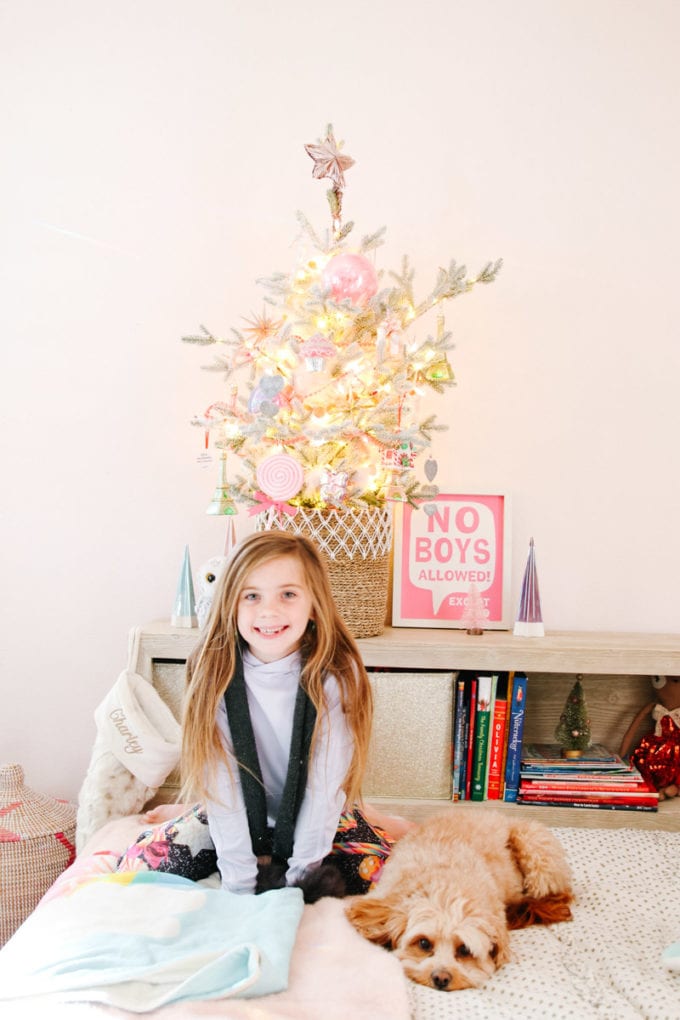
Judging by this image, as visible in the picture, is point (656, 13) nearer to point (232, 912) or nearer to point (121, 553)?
point (121, 553)

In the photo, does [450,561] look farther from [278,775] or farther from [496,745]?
[278,775]

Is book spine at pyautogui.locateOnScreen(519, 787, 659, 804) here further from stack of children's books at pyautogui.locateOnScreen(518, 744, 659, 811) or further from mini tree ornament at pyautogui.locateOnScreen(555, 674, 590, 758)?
mini tree ornament at pyautogui.locateOnScreen(555, 674, 590, 758)

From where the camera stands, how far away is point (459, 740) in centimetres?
207

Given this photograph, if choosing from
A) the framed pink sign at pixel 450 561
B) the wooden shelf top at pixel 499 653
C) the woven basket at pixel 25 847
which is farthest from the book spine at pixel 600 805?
the woven basket at pixel 25 847

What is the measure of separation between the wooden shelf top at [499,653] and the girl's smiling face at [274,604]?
553 millimetres

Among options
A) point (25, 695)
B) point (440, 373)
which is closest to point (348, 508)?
point (440, 373)

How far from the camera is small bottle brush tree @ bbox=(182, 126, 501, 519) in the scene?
1.93 meters

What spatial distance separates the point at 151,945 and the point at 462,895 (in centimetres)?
45

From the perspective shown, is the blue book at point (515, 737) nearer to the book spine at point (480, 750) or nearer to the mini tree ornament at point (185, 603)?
the book spine at point (480, 750)

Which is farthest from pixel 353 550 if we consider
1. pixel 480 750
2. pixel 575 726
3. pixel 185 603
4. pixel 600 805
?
pixel 600 805

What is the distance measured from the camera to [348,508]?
6.57 feet

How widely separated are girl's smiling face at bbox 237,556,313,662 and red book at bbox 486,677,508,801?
0.77m

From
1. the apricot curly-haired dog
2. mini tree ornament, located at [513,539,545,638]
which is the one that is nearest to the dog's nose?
the apricot curly-haired dog

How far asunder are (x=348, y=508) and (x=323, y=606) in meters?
0.50
